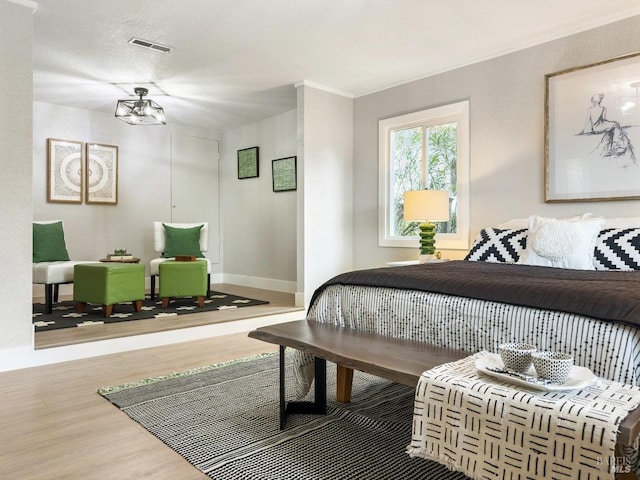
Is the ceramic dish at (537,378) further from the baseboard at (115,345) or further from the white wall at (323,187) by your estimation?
the white wall at (323,187)

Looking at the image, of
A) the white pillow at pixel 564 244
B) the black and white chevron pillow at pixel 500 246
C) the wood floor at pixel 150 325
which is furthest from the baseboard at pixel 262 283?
the white pillow at pixel 564 244

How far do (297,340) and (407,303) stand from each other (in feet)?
1.66

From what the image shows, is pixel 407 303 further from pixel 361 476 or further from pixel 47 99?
pixel 47 99

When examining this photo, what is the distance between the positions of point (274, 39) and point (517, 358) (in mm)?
3199

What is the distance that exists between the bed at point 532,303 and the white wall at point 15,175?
1964mm

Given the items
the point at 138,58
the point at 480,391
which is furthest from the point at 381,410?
the point at 138,58

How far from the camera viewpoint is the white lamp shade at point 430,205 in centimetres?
396

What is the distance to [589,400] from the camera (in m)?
1.14

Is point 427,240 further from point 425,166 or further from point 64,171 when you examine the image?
point 64,171

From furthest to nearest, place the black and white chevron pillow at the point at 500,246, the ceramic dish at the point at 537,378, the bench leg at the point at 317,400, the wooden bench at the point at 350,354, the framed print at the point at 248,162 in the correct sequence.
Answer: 1. the framed print at the point at 248,162
2. the black and white chevron pillow at the point at 500,246
3. the bench leg at the point at 317,400
4. the wooden bench at the point at 350,354
5. the ceramic dish at the point at 537,378

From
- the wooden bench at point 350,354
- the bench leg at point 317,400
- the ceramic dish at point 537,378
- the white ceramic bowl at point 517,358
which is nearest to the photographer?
the ceramic dish at point 537,378

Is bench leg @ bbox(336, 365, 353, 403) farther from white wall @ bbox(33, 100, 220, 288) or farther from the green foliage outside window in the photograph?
white wall @ bbox(33, 100, 220, 288)

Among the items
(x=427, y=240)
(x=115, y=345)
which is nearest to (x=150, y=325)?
(x=115, y=345)

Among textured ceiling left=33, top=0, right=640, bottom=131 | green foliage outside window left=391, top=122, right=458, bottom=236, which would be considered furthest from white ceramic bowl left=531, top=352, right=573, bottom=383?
green foliage outside window left=391, top=122, right=458, bottom=236
